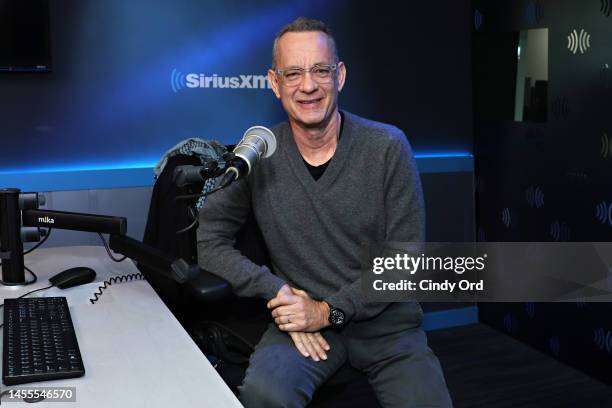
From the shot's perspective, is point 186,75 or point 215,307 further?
point 186,75

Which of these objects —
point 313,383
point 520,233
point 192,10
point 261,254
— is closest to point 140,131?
point 192,10

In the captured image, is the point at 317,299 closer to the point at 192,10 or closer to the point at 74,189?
the point at 74,189

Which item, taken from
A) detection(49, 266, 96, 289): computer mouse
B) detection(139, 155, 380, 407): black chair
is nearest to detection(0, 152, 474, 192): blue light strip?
detection(139, 155, 380, 407): black chair

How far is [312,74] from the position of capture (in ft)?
7.13

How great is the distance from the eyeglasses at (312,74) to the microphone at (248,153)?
1.36ft

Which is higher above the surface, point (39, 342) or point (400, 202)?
point (400, 202)

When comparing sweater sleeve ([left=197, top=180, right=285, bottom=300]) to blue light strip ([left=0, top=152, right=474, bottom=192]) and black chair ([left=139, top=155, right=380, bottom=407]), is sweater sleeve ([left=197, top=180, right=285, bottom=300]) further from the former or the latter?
blue light strip ([left=0, top=152, right=474, bottom=192])

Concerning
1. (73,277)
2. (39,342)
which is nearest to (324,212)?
(73,277)

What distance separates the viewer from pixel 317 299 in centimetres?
217

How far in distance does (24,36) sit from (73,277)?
1.41 m

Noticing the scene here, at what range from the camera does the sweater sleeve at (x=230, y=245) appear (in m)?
2.12

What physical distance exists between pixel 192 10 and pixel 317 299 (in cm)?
180

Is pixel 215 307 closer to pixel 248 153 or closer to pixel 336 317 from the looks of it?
pixel 336 317

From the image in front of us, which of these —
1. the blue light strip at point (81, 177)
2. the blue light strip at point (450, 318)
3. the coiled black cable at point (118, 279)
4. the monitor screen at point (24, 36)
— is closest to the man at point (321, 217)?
the coiled black cable at point (118, 279)
